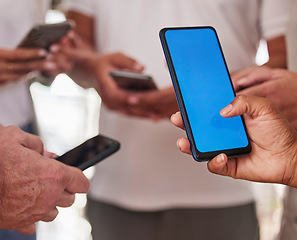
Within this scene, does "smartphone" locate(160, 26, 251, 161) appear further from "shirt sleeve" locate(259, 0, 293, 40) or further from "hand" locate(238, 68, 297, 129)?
"shirt sleeve" locate(259, 0, 293, 40)

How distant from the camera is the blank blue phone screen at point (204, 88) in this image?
2.09 feet

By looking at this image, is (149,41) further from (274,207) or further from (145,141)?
(274,207)

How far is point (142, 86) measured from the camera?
1.03m

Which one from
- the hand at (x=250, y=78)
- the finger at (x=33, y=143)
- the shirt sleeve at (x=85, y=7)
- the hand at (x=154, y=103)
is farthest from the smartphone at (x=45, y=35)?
the hand at (x=250, y=78)

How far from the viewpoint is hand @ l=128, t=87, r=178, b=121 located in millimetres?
965

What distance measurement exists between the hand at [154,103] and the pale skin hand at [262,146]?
0.30 meters

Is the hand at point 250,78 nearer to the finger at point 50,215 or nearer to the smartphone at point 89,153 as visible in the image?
the smartphone at point 89,153

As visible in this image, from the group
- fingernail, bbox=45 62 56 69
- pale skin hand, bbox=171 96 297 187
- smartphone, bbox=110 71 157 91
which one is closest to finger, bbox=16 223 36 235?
pale skin hand, bbox=171 96 297 187

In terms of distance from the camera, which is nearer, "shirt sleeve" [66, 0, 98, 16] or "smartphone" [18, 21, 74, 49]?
"smartphone" [18, 21, 74, 49]

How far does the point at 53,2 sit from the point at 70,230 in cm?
73

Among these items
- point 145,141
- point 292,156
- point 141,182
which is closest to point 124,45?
point 145,141

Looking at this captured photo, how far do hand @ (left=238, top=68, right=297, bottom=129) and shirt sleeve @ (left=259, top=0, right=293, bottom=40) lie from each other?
30 cm

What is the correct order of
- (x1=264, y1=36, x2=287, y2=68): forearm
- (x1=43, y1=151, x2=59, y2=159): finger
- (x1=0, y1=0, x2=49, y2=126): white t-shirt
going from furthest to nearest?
(x1=0, y1=0, x2=49, y2=126): white t-shirt
(x1=264, y1=36, x2=287, y2=68): forearm
(x1=43, y1=151, x2=59, y2=159): finger

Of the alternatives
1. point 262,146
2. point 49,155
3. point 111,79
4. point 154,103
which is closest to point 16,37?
point 111,79
